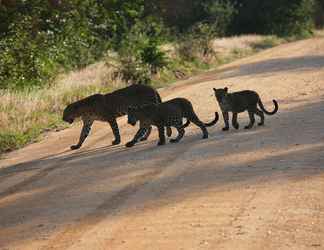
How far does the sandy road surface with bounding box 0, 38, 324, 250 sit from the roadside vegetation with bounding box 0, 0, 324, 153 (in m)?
2.78

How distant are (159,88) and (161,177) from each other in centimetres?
1315

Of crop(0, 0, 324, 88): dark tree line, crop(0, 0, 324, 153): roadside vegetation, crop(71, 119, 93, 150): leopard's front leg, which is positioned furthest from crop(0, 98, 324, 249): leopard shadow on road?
crop(0, 0, 324, 88): dark tree line

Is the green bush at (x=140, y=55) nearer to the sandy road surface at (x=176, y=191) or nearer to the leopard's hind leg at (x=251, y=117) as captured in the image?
the sandy road surface at (x=176, y=191)

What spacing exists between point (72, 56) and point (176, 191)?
18.1 meters

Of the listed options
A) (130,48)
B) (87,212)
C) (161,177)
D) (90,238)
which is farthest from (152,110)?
(130,48)

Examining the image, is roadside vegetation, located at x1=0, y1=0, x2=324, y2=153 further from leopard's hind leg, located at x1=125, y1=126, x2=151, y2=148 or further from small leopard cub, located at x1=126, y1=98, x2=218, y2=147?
small leopard cub, located at x1=126, y1=98, x2=218, y2=147

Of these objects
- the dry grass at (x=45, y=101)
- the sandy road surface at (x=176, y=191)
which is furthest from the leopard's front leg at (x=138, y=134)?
the dry grass at (x=45, y=101)

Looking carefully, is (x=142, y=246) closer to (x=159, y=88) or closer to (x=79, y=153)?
(x=79, y=153)

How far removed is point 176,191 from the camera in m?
9.55

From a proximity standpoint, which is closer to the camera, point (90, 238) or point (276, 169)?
point (90, 238)

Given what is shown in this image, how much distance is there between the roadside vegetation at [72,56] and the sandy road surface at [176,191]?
2.78m

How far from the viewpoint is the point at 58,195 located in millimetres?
10086

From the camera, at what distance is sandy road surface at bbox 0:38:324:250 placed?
779cm

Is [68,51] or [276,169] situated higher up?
[68,51]
